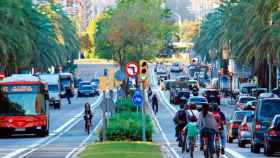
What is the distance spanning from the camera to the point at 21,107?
52.4 meters

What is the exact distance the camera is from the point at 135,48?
107625mm

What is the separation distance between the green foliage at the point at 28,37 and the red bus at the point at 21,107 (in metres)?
26.9

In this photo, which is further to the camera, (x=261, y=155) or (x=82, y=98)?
(x=82, y=98)

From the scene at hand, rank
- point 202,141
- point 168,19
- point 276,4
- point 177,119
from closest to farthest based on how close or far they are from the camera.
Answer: point 202,141, point 177,119, point 276,4, point 168,19

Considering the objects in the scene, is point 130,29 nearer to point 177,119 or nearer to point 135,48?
point 135,48

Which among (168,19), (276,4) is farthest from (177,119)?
(168,19)

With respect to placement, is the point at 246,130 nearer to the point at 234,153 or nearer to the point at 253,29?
the point at 234,153

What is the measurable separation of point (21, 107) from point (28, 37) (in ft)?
136

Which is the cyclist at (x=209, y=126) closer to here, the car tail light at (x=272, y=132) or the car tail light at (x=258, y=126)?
the car tail light at (x=272, y=132)

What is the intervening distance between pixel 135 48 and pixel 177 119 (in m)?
69.3

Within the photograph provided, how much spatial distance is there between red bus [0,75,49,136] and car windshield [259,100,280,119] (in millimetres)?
16833

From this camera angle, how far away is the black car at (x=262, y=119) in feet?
122

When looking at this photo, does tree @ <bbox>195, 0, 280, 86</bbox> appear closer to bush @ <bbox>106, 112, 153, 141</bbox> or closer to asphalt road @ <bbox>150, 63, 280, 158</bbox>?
asphalt road @ <bbox>150, 63, 280, 158</bbox>

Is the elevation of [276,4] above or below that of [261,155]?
above
